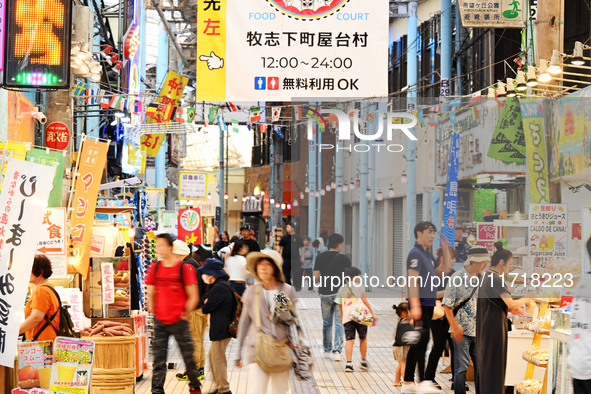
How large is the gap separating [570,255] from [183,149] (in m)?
39.4

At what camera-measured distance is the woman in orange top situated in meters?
7.65

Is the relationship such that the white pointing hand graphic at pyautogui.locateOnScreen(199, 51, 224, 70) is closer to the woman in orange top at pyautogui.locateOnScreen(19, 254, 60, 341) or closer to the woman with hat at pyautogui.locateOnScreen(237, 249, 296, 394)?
the woman with hat at pyautogui.locateOnScreen(237, 249, 296, 394)

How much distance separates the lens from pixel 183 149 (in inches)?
1822

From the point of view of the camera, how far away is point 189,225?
21.5 metres

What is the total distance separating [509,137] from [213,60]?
2.83 m

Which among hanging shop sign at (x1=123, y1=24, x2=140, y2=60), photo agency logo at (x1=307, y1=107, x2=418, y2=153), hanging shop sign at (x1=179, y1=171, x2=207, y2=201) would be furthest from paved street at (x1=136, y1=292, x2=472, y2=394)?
hanging shop sign at (x1=179, y1=171, x2=207, y2=201)

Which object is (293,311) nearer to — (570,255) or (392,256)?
(392,256)

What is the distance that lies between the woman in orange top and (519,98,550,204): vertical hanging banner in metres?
4.62

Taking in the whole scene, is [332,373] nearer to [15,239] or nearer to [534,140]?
[534,140]

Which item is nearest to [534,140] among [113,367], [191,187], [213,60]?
[213,60]

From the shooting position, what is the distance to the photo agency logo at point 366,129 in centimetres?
793

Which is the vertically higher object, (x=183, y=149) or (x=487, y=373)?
(x=183, y=149)

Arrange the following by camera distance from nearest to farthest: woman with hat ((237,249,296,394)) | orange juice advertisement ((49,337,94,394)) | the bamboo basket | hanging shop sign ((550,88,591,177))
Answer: orange juice advertisement ((49,337,94,394))
woman with hat ((237,249,296,394))
the bamboo basket
hanging shop sign ((550,88,591,177))

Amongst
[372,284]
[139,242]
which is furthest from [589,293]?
[139,242]
